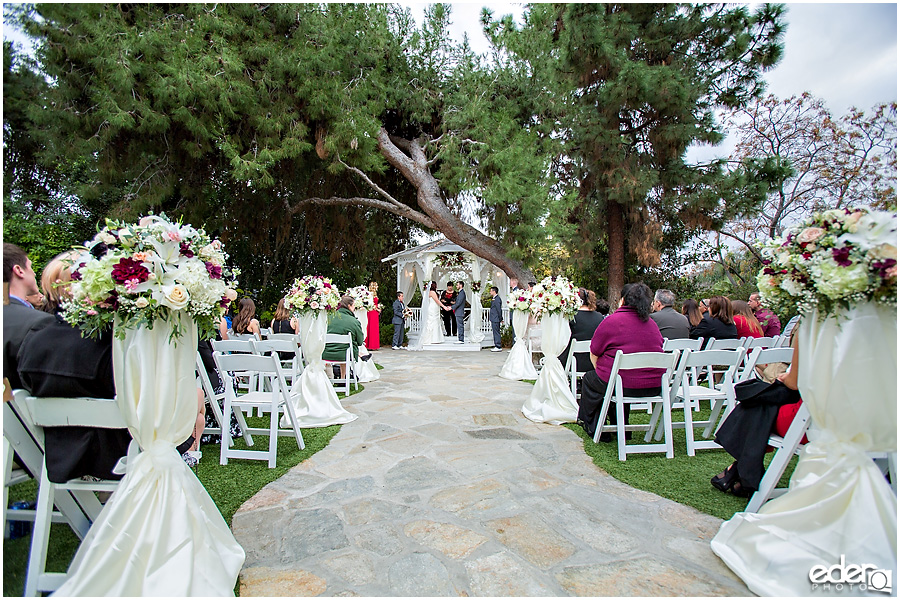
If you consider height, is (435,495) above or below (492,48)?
below

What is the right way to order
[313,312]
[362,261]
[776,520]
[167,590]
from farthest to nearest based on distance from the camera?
[362,261], [313,312], [776,520], [167,590]

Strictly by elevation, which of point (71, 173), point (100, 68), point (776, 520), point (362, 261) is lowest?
point (776, 520)

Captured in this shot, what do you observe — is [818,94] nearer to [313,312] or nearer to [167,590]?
[313,312]

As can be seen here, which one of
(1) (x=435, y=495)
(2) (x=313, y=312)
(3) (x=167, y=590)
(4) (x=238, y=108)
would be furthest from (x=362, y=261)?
(3) (x=167, y=590)

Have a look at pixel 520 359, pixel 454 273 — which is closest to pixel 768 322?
pixel 520 359

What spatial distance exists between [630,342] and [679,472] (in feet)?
3.66

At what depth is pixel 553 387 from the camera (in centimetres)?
552

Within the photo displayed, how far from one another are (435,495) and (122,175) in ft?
34.1

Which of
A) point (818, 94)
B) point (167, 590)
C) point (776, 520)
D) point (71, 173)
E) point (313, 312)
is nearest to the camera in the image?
point (167, 590)

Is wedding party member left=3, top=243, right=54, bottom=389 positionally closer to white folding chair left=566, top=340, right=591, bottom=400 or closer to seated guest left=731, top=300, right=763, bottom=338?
white folding chair left=566, top=340, right=591, bottom=400

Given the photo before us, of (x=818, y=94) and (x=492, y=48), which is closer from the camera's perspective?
(x=492, y=48)

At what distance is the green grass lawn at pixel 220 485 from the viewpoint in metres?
2.38

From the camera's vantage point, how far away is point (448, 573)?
91.4 inches

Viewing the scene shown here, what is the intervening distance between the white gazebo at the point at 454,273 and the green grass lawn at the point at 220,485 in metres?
9.92
